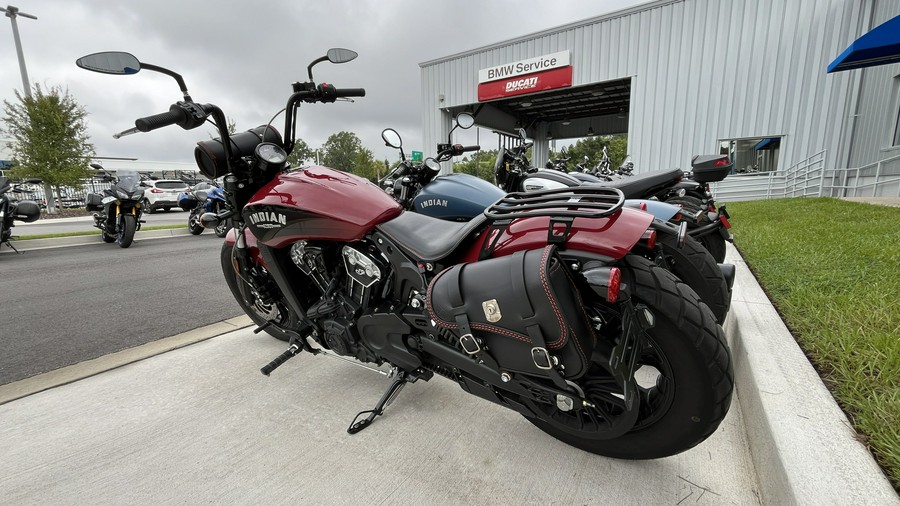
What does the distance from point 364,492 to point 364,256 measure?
823mm

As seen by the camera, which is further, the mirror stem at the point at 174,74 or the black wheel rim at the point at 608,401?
the mirror stem at the point at 174,74

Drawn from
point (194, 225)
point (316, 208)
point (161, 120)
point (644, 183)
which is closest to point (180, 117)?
point (161, 120)

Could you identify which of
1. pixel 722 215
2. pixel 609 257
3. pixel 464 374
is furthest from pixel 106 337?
pixel 722 215

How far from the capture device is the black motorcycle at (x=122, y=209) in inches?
249

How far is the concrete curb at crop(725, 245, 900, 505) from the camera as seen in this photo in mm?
964

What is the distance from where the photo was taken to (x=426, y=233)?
1.52m

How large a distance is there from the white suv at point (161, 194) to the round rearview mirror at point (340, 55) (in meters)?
15.1

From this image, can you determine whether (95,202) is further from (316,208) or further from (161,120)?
(316,208)

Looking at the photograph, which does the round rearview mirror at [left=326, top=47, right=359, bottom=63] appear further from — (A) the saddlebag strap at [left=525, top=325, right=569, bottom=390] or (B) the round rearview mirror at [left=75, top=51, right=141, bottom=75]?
(A) the saddlebag strap at [left=525, top=325, right=569, bottom=390]

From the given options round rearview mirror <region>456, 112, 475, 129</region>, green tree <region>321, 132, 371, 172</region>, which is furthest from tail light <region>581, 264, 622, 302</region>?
green tree <region>321, 132, 371, 172</region>

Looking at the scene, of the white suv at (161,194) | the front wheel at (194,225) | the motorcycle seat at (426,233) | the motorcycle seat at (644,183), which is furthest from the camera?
the white suv at (161,194)

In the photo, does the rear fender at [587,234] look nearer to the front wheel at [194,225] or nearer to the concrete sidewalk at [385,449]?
the concrete sidewalk at [385,449]

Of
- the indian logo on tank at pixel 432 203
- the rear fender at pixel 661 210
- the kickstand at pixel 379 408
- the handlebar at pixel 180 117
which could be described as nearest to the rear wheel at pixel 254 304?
the kickstand at pixel 379 408

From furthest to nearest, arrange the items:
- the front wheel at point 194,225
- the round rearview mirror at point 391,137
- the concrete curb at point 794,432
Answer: the front wheel at point 194,225 → the round rearview mirror at point 391,137 → the concrete curb at point 794,432
